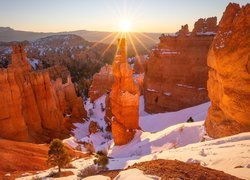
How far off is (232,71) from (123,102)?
958cm

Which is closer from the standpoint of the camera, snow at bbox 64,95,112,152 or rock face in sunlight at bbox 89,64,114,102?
snow at bbox 64,95,112,152

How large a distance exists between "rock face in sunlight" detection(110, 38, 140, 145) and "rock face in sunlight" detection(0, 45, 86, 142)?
263 inches

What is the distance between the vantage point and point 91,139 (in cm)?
2300

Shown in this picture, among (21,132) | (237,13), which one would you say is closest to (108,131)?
(21,132)

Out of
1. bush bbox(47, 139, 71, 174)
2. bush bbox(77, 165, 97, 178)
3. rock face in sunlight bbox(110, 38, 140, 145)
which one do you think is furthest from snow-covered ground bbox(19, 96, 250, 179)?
rock face in sunlight bbox(110, 38, 140, 145)

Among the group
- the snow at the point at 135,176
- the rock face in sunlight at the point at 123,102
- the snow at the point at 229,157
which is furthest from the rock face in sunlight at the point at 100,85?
the snow at the point at 135,176

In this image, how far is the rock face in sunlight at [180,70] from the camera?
89.5ft

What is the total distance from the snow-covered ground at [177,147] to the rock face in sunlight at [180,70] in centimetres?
343

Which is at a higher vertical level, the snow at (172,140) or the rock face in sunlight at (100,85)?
the snow at (172,140)

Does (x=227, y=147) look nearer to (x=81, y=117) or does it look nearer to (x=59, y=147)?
(x=59, y=147)

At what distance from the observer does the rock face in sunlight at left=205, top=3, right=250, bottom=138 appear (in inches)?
400

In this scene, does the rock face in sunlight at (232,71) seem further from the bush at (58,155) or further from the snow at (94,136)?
the snow at (94,136)

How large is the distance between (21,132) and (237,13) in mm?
15593

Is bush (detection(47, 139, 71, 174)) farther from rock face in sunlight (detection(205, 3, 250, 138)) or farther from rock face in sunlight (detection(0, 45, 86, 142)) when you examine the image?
rock face in sunlight (detection(0, 45, 86, 142))
